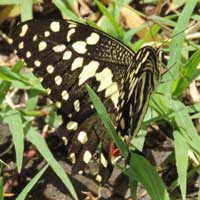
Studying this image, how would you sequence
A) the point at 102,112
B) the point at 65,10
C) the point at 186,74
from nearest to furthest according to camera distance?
the point at 102,112, the point at 186,74, the point at 65,10

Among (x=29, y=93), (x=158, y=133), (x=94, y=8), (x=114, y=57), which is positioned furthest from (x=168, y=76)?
(x=94, y=8)

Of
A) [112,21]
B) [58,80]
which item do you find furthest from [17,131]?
[112,21]

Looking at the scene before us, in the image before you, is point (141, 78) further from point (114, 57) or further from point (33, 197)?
point (33, 197)

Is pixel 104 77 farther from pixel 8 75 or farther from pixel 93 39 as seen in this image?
pixel 8 75

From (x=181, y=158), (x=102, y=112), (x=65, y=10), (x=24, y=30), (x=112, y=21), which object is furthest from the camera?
(x=65, y=10)

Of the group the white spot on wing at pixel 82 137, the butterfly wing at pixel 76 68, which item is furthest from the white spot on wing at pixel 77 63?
→ the white spot on wing at pixel 82 137

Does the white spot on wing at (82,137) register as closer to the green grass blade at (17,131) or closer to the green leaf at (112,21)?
the green grass blade at (17,131)
